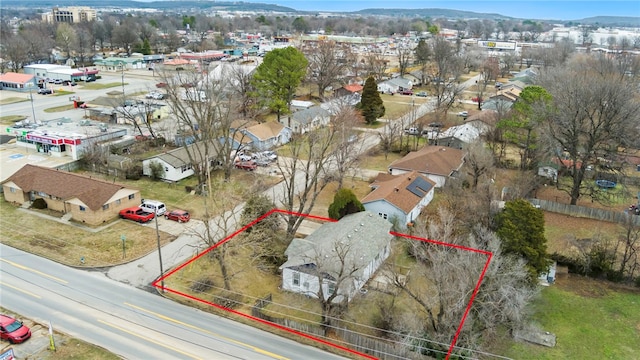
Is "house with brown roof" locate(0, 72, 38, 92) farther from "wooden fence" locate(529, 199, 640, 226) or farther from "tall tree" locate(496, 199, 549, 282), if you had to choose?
"tall tree" locate(496, 199, 549, 282)

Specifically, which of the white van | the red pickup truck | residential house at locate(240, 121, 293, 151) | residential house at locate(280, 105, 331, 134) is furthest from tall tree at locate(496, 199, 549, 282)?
residential house at locate(280, 105, 331, 134)

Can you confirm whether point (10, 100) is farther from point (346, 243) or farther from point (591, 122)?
point (591, 122)

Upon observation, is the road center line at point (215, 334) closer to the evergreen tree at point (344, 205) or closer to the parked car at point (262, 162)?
the evergreen tree at point (344, 205)

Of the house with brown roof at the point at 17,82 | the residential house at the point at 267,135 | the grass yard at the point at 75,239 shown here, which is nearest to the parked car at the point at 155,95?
the house with brown roof at the point at 17,82

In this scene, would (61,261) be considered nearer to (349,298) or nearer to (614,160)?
(349,298)

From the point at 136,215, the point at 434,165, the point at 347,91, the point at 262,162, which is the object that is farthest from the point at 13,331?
the point at 347,91

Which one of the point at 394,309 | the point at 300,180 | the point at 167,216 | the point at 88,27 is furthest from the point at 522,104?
the point at 88,27
